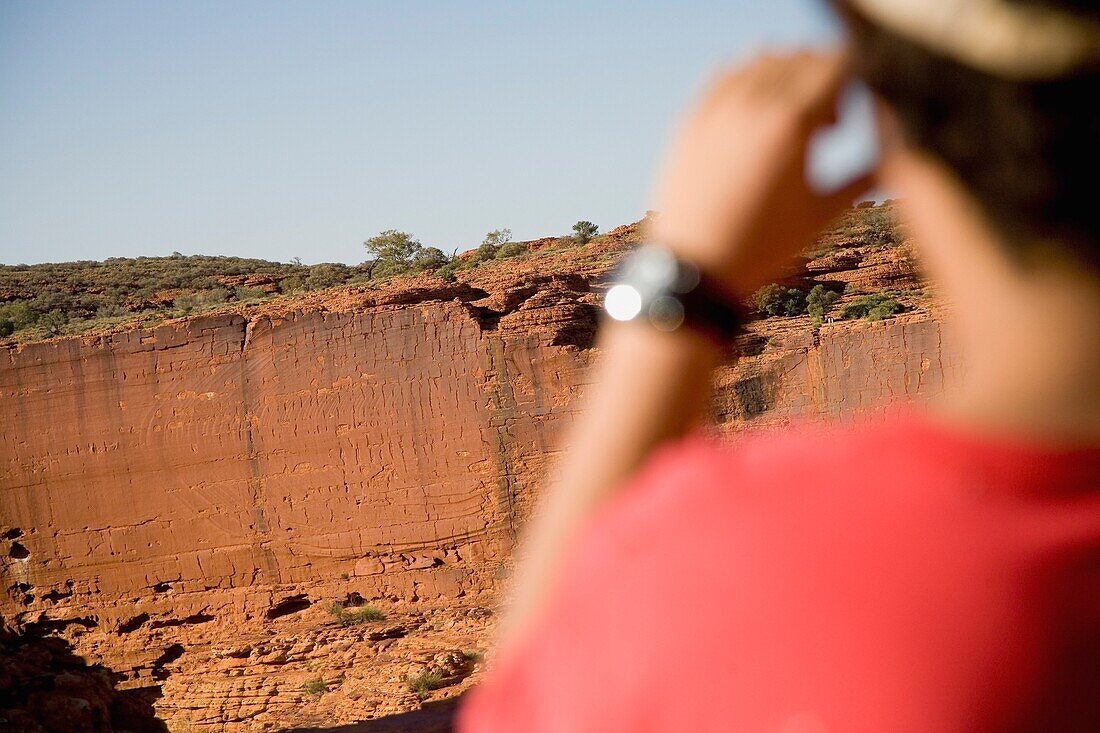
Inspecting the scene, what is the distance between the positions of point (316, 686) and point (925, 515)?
14830mm

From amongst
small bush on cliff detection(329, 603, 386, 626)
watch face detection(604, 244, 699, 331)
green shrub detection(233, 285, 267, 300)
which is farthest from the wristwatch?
green shrub detection(233, 285, 267, 300)

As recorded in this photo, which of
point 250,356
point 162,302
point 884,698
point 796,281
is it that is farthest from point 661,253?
point 162,302

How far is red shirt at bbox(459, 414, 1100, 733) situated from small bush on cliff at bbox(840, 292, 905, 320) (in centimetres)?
1547

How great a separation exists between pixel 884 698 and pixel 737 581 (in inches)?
3.7

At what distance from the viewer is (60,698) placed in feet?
39.1

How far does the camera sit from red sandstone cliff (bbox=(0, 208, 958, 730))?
50.5ft

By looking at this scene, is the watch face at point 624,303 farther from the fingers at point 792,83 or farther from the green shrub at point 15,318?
the green shrub at point 15,318

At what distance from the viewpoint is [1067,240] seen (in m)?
0.59

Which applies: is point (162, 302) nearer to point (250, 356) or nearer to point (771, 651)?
point (250, 356)

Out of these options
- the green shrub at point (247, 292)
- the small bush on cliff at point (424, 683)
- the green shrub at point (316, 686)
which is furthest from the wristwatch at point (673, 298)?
the green shrub at point (247, 292)

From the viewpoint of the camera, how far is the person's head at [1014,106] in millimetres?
572

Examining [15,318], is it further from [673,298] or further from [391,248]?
[673,298]

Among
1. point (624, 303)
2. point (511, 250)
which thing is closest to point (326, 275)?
point (511, 250)

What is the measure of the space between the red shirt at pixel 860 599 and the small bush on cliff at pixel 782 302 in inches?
742
